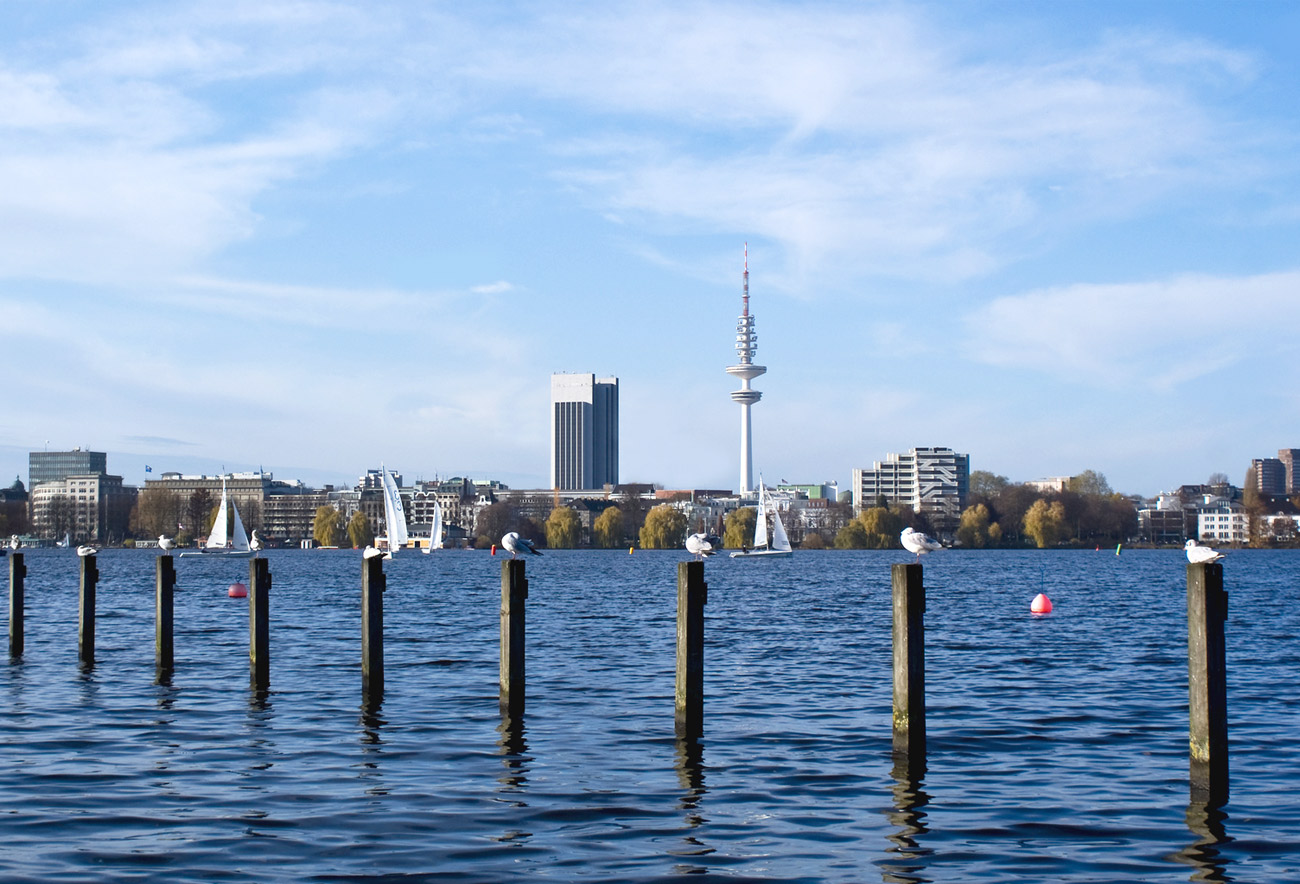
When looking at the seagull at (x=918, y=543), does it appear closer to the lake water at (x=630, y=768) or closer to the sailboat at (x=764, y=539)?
the lake water at (x=630, y=768)

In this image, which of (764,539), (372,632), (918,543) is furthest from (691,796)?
(764,539)

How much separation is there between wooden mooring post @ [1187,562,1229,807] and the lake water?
0.40 metres

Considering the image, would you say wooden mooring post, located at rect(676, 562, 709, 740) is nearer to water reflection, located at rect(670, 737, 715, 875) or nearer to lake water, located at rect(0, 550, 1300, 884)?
water reflection, located at rect(670, 737, 715, 875)

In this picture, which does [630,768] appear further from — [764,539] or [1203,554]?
[764,539]

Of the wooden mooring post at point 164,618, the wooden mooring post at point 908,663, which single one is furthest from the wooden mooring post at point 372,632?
the wooden mooring post at point 908,663

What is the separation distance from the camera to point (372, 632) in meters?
24.7

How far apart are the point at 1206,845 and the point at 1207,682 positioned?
5.58ft

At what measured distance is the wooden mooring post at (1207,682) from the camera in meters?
15.2

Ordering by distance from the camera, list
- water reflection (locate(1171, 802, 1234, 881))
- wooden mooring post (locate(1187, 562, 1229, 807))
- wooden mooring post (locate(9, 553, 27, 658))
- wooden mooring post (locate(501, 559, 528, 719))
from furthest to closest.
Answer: wooden mooring post (locate(9, 553, 27, 658)), wooden mooring post (locate(501, 559, 528, 719)), wooden mooring post (locate(1187, 562, 1229, 807)), water reflection (locate(1171, 802, 1234, 881))

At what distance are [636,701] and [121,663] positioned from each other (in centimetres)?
1320

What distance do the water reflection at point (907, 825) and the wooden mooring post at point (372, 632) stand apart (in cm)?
977

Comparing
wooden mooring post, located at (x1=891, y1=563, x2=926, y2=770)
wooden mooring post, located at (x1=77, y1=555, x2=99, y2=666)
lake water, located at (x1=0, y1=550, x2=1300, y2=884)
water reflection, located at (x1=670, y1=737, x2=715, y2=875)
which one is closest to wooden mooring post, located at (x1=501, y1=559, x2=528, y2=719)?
lake water, located at (x1=0, y1=550, x2=1300, y2=884)

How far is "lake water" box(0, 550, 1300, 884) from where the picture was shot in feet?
46.4

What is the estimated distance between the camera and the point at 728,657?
34.0m
